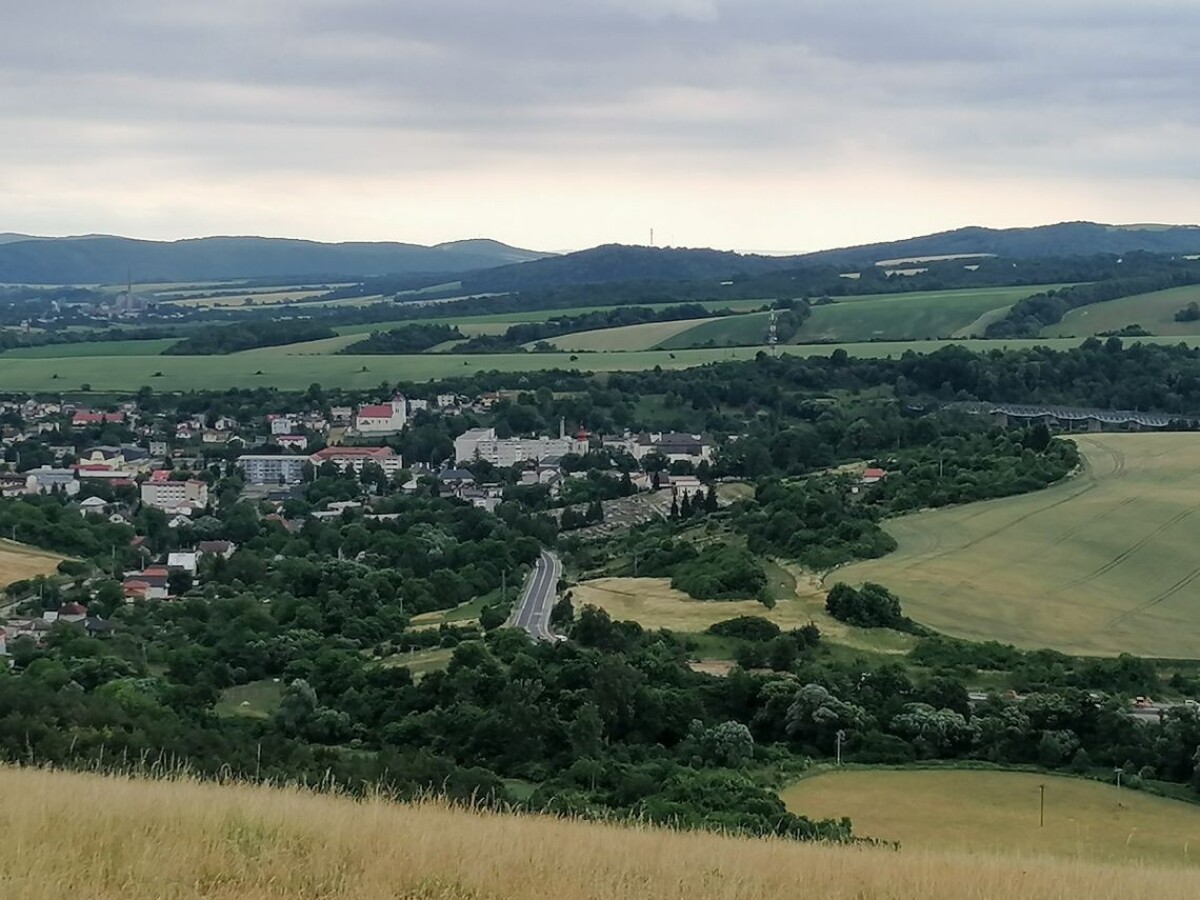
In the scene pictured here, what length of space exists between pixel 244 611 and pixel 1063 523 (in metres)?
20.5

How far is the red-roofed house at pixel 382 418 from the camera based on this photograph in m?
76.8

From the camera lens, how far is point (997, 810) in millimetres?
19516

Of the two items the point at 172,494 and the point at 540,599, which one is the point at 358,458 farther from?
the point at 540,599

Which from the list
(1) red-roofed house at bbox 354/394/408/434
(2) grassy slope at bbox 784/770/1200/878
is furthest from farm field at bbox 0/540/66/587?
(1) red-roofed house at bbox 354/394/408/434

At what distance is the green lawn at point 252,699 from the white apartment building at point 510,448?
39.3m

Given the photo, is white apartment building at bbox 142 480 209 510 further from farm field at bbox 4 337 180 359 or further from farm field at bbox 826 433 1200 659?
farm field at bbox 4 337 180 359

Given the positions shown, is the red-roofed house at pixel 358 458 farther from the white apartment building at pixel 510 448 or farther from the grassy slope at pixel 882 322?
the grassy slope at pixel 882 322

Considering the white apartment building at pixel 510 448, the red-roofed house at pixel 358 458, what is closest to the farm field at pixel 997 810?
the red-roofed house at pixel 358 458

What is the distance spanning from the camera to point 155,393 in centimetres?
8738

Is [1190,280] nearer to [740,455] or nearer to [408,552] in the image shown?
[740,455]

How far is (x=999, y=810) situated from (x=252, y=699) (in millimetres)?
13797

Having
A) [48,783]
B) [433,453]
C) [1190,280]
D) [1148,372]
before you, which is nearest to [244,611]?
[48,783]

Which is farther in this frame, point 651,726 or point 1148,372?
point 1148,372

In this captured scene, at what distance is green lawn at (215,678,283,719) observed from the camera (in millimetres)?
25953
